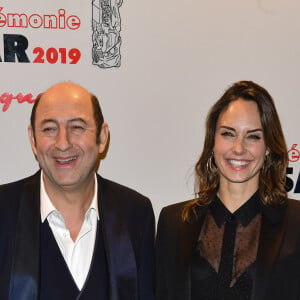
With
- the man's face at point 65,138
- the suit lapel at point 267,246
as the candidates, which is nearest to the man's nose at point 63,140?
the man's face at point 65,138

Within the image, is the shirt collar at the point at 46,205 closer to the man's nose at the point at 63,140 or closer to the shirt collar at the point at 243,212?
the man's nose at the point at 63,140

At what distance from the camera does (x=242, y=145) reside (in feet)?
7.13

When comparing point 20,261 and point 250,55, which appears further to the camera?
point 250,55

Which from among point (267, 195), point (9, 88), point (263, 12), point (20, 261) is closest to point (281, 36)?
point (263, 12)

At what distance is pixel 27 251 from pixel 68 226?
21 centimetres

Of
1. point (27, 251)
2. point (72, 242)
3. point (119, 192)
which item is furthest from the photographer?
point (119, 192)

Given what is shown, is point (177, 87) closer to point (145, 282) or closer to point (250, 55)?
point (250, 55)

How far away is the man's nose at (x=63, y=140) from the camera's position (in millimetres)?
2121

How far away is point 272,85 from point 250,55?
0.22m

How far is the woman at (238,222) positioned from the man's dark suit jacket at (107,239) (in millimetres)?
87

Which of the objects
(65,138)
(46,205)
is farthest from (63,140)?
(46,205)

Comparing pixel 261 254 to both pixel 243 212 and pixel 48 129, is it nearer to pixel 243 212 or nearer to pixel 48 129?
pixel 243 212

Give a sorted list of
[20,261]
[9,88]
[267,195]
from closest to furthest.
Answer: [20,261]
[267,195]
[9,88]

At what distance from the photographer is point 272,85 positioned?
3201 mm
